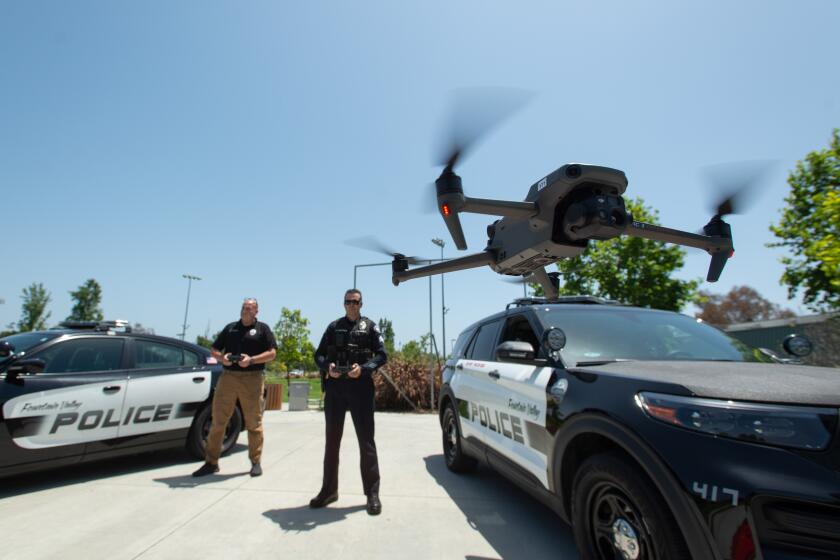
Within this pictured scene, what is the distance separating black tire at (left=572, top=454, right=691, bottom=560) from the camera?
5.56 feet

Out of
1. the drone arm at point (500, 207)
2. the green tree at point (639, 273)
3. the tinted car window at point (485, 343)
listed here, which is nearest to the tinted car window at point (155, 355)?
the tinted car window at point (485, 343)

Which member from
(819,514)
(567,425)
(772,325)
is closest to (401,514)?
(567,425)

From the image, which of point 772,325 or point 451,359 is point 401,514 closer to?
point 451,359

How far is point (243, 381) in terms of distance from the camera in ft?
15.4

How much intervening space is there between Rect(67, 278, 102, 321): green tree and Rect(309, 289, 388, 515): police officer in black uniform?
58682 mm

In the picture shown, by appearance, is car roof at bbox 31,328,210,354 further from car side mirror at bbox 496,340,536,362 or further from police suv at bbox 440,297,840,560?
car side mirror at bbox 496,340,536,362

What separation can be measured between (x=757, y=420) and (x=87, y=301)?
210 ft

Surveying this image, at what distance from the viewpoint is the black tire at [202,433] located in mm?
5070

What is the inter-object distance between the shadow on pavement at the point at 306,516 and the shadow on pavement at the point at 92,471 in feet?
5.64

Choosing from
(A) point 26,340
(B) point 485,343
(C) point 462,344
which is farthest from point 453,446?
(A) point 26,340

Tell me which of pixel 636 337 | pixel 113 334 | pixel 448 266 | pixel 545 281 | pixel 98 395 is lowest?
pixel 98 395

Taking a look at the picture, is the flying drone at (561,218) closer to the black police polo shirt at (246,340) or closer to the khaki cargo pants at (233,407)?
the black police polo shirt at (246,340)

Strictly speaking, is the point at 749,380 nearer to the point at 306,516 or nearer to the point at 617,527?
the point at 617,527

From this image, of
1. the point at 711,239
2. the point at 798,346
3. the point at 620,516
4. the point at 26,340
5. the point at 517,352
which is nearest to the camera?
the point at 620,516
